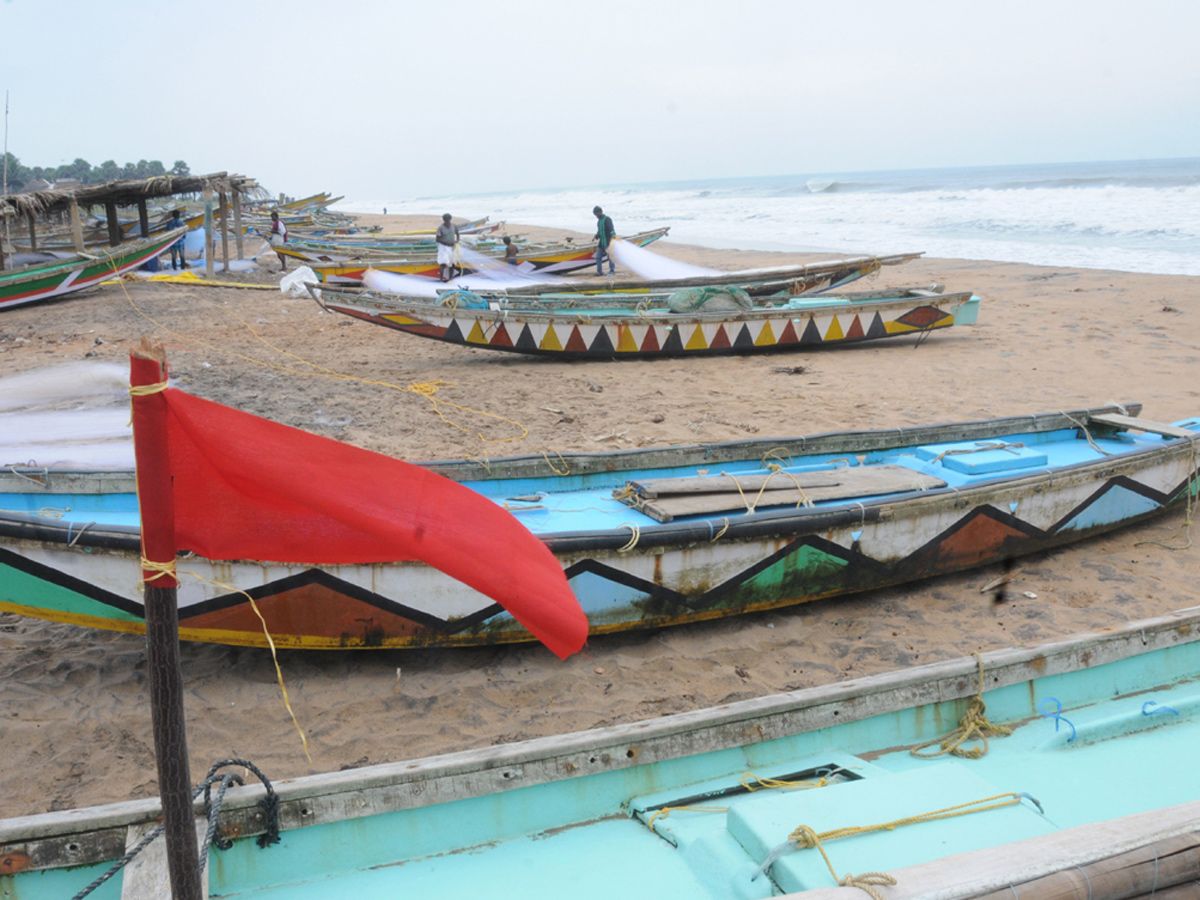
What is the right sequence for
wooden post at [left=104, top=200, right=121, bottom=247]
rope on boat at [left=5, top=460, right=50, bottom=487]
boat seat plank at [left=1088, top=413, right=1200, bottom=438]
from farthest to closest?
1. wooden post at [left=104, top=200, right=121, bottom=247]
2. boat seat plank at [left=1088, top=413, right=1200, bottom=438]
3. rope on boat at [left=5, top=460, right=50, bottom=487]

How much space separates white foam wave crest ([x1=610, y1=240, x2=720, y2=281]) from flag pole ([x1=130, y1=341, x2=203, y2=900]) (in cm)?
1189

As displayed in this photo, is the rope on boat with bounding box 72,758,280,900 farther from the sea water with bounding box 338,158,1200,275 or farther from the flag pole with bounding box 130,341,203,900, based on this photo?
the sea water with bounding box 338,158,1200,275

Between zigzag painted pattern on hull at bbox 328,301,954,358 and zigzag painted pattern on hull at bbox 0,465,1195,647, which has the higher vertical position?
zigzag painted pattern on hull at bbox 328,301,954,358

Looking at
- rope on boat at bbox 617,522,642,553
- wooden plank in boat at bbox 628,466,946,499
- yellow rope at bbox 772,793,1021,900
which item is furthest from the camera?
wooden plank in boat at bbox 628,466,946,499

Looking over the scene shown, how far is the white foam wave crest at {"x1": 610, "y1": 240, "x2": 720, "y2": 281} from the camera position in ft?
44.4

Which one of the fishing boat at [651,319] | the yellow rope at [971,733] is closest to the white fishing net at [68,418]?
the fishing boat at [651,319]

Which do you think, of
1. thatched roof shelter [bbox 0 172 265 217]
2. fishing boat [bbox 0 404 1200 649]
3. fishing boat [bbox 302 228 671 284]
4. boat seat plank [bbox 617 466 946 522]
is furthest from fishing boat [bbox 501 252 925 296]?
thatched roof shelter [bbox 0 172 265 217]

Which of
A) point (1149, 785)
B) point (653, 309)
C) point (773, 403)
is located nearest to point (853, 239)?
point (653, 309)

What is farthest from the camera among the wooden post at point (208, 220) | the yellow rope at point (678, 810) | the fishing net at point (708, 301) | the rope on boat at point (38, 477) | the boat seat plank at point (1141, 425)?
the wooden post at point (208, 220)

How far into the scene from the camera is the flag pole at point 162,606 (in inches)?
62.3

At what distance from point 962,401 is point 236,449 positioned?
8909 mm

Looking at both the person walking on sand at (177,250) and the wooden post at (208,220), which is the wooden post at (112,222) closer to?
the person walking on sand at (177,250)

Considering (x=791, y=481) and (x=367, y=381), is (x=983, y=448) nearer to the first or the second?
(x=791, y=481)

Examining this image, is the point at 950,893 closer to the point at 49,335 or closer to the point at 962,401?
the point at 962,401
